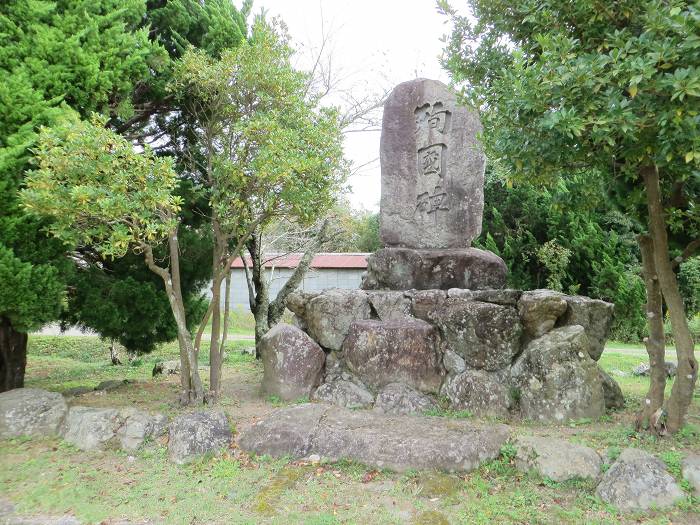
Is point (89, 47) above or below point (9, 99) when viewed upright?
above

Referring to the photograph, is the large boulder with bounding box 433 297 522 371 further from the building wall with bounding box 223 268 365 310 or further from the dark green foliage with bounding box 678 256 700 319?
the building wall with bounding box 223 268 365 310

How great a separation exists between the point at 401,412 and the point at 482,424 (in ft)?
3.00

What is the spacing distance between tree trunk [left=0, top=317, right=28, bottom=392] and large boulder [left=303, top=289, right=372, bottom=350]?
376 centimetres

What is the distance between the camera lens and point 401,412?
5430 millimetres

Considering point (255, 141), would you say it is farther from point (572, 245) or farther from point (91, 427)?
point (572, 245)

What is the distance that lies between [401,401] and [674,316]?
2.80m

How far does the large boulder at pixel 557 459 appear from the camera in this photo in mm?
3957

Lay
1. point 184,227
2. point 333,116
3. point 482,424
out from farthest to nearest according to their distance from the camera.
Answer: point 184,227, point 333,116, point 482,424

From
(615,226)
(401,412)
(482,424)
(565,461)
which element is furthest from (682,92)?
(615,226)

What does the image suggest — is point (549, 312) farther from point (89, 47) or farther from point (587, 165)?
point (89, 47)

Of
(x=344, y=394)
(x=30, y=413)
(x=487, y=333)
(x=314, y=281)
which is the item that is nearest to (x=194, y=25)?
(x=30, y=413)

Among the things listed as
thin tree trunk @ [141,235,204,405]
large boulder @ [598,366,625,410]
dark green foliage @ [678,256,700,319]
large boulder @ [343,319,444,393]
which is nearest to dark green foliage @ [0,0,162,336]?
thin tree trunk @ [141,235,204,405]

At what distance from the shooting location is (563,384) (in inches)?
202

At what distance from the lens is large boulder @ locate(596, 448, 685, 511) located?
3.58 meters
